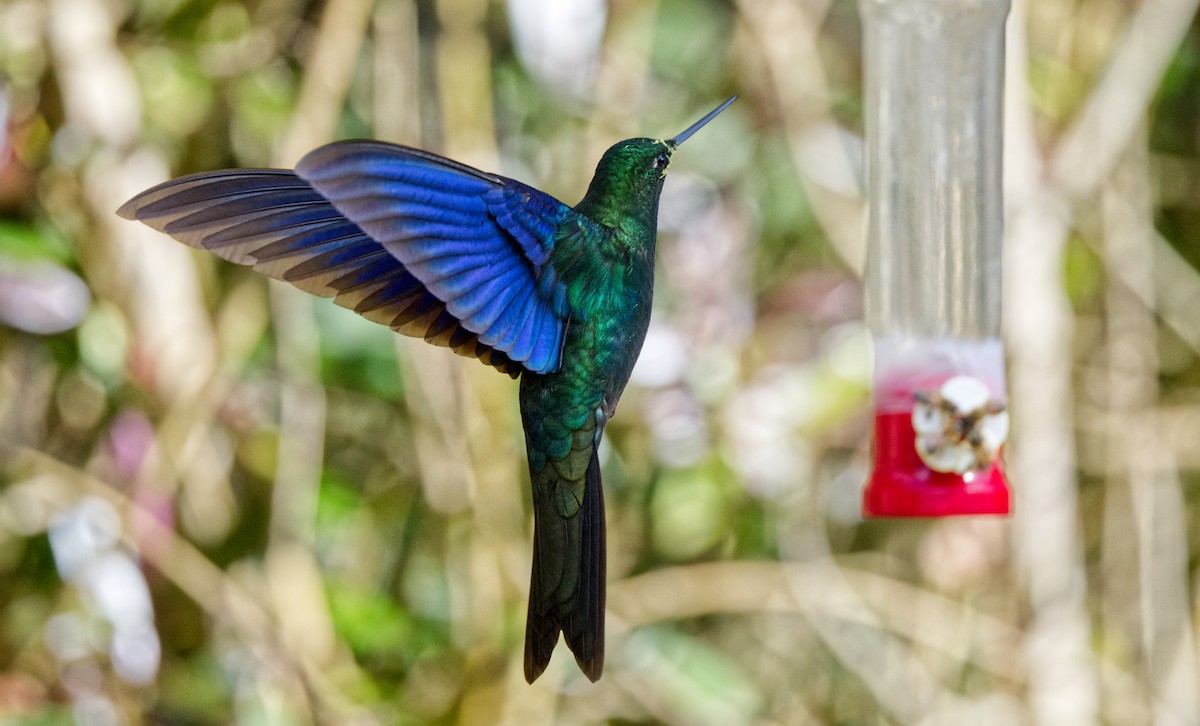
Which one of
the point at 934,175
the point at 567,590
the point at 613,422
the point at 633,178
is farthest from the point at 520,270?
the point at 613,422

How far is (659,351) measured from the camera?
8.32ft

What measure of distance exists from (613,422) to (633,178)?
153 centimetres

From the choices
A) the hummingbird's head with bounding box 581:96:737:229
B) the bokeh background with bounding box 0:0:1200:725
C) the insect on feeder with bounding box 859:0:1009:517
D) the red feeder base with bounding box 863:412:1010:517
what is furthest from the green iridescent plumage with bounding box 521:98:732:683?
the bokeh background with bounding box 0:0:1200:725

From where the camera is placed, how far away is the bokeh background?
230cm

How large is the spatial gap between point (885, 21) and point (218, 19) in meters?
1.41

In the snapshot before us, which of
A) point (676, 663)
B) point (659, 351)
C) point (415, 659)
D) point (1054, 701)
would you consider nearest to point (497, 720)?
point (415, 659)

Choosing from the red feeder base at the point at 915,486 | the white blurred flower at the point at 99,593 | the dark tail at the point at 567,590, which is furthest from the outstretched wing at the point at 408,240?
the white blurred flower at the point at 99,593

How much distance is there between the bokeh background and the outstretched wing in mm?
1236

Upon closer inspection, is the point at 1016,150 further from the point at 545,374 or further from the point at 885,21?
the point at 545,374

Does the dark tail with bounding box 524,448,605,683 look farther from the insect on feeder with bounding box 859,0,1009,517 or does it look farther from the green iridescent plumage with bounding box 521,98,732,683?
the insect on feeder with bounding box 859,0,1009,517

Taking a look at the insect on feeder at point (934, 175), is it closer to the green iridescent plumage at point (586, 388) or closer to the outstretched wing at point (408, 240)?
the green iridescent plumage at point (586, 388)

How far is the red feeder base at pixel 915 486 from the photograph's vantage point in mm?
1324

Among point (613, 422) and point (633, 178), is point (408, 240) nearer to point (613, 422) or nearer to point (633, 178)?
point (633, 178)

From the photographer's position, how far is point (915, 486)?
136cm
